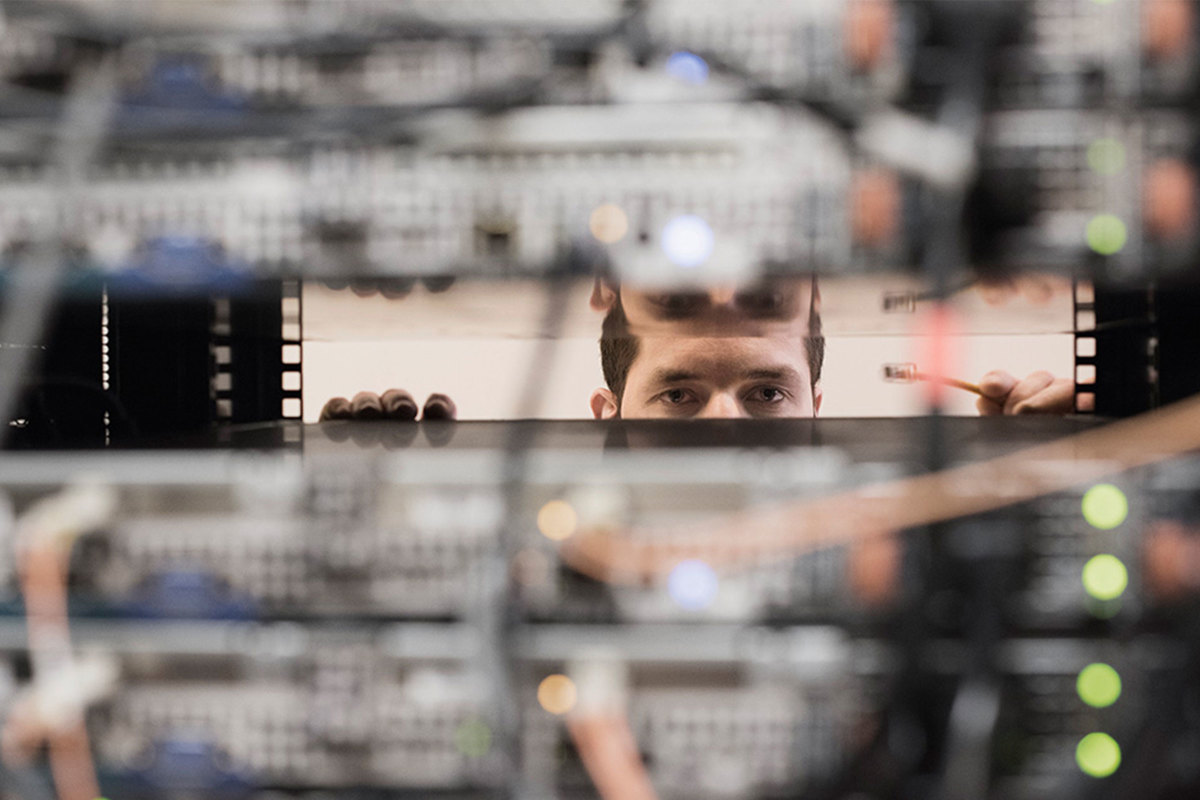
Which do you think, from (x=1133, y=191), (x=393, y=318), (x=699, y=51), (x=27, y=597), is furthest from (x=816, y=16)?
(x=27, y=597)

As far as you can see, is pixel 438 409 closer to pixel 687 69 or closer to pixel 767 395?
pixel 767 395

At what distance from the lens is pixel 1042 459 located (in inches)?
16.3

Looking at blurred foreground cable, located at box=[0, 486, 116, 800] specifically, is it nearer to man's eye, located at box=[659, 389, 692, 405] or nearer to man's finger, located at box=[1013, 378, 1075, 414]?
man's eye, located at box=[659, 389, 692, 405]

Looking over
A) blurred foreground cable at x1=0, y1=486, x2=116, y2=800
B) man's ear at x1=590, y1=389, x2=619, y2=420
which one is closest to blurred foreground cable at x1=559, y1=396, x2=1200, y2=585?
blurred foreground cable at x1=0, y1=486, x2=116, y2=800

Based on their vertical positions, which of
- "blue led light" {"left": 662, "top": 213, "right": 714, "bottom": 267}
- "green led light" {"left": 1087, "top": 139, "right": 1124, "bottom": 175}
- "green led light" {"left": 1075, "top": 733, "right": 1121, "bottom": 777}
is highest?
"green led light" {"left": 1087, "top": 139, "right": 1124, "bottom": 175}

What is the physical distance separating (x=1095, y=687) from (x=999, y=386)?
14.9 inches

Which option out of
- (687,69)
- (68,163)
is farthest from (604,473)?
(68,163)

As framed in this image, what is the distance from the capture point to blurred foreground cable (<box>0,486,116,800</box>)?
422mm

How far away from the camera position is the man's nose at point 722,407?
2.56 feet

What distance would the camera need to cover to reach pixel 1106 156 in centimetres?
40

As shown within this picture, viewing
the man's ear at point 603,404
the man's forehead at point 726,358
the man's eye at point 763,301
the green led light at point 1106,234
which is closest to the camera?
the green led light at point 1106,234

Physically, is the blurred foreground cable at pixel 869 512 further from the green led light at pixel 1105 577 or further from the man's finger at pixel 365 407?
the man's finger at pixel 365 407

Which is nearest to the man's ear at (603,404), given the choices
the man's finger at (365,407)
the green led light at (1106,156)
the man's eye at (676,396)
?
the man's eye at (676,396)

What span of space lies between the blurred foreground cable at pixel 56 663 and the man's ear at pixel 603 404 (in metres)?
0.55
